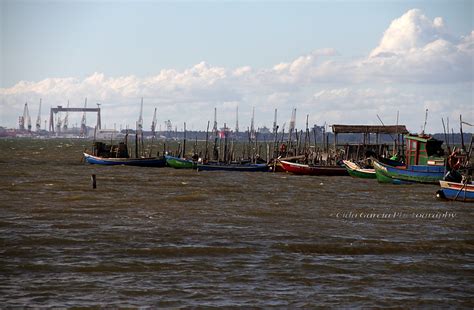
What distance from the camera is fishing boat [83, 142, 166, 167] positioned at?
6844 centimetres

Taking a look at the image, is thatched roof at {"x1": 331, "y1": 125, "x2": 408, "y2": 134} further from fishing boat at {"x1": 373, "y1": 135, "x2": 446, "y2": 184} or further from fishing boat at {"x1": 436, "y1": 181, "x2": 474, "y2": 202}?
fishing boat at {"x1": 436, "y1": 181, "x2": 474, "y2": 202}

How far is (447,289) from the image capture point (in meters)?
17.9

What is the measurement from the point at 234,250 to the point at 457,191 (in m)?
16.3

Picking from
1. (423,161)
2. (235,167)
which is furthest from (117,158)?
(423,161)

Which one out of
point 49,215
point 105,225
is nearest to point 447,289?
point 105,225

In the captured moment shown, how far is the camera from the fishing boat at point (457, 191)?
34688 millimetres

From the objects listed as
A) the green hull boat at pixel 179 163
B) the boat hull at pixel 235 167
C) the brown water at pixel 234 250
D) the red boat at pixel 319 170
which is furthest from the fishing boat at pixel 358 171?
the green hull boat at pixel 179 163

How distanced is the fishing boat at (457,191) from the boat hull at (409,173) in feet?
27.9

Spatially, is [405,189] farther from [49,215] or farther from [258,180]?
[49,215]

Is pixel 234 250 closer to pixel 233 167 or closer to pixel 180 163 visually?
pixel 233 167

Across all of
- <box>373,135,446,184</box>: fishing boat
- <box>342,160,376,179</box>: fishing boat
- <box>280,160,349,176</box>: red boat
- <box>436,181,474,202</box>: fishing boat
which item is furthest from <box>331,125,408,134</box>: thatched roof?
<box>436,181,474,202</box>: fishing boat

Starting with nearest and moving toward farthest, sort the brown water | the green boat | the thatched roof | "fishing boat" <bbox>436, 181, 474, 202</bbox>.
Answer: the brown water, "fishing boat" <bbox>436, 181, 474, 202</bbox>, the thatched roof, the green boat

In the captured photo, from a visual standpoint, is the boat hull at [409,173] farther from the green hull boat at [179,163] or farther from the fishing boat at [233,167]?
the green hull boat at [179,163]

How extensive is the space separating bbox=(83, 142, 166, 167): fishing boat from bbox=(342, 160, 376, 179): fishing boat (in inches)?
780
